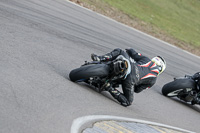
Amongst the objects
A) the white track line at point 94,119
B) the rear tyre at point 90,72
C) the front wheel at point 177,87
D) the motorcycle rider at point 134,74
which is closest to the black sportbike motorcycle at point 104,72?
the rear tyre at point 90,72

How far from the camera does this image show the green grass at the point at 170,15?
21734 mm

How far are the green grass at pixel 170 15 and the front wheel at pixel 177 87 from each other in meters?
11.7

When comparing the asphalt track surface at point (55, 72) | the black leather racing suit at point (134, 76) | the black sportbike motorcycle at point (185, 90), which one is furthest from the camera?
the black sportbike motorcycle at point (185, 90)

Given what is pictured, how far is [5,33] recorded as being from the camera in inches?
321

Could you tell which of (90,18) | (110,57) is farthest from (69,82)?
(90,18)

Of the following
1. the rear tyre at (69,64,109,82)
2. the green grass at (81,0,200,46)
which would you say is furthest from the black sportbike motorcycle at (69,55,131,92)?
the green grass at (81,0,200,46)

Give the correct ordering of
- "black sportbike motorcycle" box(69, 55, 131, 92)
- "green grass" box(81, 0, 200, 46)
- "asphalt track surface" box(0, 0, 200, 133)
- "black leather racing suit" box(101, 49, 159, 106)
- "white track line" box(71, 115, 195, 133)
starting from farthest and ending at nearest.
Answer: "green grass" box(81, 0, 200, 46) → "black leather racing suit" box(101, 49, 159, 106) → "black sportbike motorcycle" box(69, 55, 131, 92) → "white track line" box(71, 115, 195, 133) → "asphalt track surface" box(0, 0, 200, 133)

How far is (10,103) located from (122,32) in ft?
36.5

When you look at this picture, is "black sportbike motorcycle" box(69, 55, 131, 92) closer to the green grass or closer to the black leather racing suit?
the black leather racing suit

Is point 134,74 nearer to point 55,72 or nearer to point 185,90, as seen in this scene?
point 55,72

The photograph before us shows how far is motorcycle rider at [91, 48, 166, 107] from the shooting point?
7.12 meters

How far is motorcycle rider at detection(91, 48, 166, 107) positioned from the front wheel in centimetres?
124

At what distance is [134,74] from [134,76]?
39 mm

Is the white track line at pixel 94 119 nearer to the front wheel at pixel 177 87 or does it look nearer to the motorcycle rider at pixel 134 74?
the motorcycle rider at pixel 134 74
